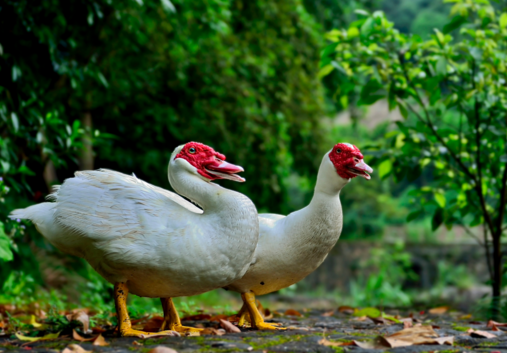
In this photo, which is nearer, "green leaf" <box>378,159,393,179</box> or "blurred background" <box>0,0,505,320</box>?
"blurred background" <box>0,0,505,320</box>

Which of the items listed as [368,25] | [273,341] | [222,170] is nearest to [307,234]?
[222,170]

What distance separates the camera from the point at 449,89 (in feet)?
14.6

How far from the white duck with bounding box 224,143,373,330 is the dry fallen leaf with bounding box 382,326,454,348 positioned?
709 mm

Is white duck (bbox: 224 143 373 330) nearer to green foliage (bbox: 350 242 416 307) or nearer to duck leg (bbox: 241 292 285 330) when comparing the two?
duck leg (bbox: 241 292 285 330)

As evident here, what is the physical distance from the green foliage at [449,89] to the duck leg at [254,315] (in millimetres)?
1981

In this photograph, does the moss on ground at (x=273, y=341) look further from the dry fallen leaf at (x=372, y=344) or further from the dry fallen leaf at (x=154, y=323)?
the dry fallen leaf at (x=154, y=323)

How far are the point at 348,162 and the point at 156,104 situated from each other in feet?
15.0

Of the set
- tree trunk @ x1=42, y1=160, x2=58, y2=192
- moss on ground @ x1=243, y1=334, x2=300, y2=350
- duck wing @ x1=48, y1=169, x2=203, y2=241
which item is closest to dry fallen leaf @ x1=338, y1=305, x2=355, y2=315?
moss on ground @ x1=243, y1=334, x2=300, y2=350

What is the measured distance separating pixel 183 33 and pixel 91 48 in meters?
2.23

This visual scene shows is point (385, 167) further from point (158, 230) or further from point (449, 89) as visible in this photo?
point (158, 230)

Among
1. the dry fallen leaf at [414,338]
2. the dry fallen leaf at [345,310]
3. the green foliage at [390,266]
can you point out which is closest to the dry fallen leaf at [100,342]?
the dry fallen leaf at [414,338]

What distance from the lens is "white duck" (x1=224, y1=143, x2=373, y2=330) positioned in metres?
3.01

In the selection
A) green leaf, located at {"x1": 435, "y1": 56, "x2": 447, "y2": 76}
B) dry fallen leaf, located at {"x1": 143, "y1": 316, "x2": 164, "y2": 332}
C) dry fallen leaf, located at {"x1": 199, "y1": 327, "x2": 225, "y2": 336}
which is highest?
green leaf, located at {"x1": 435, "y1": 56, "x2": 447, "y2": 76}

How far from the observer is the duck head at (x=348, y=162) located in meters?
2.96
